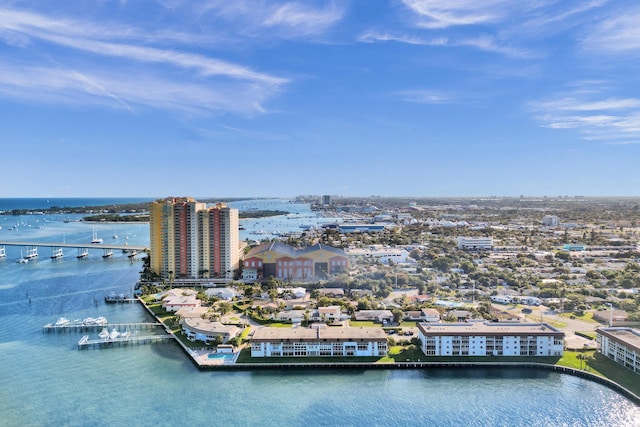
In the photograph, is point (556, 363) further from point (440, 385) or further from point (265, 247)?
point (265, 247)

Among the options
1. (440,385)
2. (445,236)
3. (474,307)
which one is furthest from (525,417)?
(445,236)

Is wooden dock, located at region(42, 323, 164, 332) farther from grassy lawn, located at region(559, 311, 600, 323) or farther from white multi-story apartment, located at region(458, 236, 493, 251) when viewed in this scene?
white multi-story apartment, located at region(458, 236, 493, 251)

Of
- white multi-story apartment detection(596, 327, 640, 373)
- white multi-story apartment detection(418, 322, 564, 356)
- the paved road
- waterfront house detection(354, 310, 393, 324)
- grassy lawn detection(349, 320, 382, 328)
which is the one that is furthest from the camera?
waterfront house detection(354, 310, 393, 324)

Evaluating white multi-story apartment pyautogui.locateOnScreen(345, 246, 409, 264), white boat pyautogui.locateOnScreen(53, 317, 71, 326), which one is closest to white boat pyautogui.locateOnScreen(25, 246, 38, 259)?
white boat pyautogui.locateOnScreen(53, 317, 71, 326)

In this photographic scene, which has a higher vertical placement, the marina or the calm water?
the marina

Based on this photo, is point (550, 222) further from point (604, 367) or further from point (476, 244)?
point (604, 367)

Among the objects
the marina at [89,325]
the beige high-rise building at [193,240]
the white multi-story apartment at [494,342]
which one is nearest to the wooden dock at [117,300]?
the beige high-rise building at [193,240]
